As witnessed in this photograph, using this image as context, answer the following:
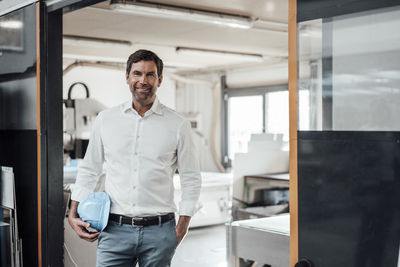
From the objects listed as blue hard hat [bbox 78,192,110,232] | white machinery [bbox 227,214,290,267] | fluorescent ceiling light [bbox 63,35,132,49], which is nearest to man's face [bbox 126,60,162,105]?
blue hard hat [bbox 78,192,110,232]

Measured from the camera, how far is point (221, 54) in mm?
8055

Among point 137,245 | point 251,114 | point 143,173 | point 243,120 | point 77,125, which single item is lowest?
point 137,245

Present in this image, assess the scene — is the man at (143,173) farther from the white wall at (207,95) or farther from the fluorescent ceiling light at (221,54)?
the white wall at (207,95)

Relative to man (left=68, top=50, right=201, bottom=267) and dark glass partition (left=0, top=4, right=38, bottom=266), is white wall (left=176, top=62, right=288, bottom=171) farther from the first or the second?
man (left=68, top=50, right=201, bottom=267)

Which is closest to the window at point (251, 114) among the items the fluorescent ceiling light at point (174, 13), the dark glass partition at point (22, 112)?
the fluorescent ceiling light at point (174, 13)

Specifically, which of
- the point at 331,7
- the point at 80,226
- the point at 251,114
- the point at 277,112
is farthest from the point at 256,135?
the point at 331,7

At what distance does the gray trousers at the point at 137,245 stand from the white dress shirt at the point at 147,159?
80mm

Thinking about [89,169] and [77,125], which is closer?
[89,169]

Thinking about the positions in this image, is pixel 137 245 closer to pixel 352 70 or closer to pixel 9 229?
pixel 352 70

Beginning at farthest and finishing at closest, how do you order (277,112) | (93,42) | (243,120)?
(243,120) → (277,112) → (93,42)

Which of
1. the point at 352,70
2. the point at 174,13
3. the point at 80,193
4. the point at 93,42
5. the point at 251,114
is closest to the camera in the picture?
the point at 352,70

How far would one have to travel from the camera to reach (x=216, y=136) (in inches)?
420

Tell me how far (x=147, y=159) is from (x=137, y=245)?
424 millimetres

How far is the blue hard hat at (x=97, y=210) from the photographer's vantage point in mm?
2604
